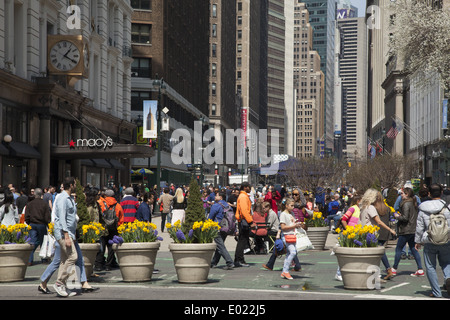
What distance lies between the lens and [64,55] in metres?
36.4

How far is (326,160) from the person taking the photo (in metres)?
61.1

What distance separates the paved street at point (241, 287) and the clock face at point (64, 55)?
20883mm

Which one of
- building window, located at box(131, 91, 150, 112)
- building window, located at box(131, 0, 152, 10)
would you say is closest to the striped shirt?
building window, located at box(131, 91, 150, 112)

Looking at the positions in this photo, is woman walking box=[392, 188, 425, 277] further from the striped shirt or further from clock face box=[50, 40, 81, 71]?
clock face box=[50, 40, 81, 71]

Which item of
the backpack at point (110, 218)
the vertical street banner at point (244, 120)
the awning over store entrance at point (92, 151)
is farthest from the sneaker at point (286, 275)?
the vertical street banner at point (244, 120)

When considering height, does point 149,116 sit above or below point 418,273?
above

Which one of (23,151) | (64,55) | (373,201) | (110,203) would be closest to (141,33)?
(64,55)

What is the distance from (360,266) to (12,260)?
6.80m

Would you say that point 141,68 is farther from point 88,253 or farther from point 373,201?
point 373,201

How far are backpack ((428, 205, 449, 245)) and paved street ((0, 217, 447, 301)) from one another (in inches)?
39.9

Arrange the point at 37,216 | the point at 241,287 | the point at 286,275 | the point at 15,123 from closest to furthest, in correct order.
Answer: the point at 241,287, the point at 286,275, the point at 37,216, the point at 15,123

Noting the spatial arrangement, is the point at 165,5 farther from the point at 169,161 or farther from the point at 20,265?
the point at 20,265
